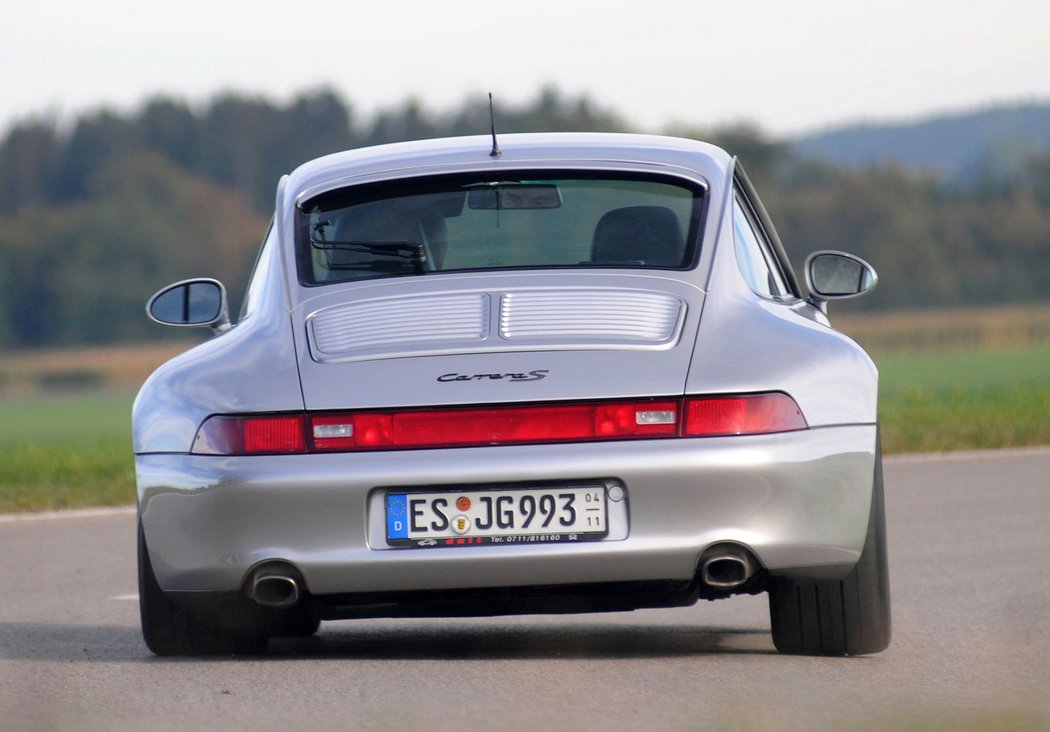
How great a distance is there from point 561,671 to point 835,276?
198cm

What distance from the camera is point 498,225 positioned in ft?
19.4

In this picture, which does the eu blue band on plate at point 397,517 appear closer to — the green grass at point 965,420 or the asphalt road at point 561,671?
the asphalt road at point 561,671

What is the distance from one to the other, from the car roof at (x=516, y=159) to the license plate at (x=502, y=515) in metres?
1.34

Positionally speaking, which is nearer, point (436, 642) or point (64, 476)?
point (436, 642)

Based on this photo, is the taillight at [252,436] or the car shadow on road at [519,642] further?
the car shadow on road at [519,642]

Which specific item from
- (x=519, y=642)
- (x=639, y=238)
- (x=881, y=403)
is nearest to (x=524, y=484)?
(x=639, y=238)

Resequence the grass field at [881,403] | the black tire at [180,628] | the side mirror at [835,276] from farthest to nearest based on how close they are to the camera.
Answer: the grass field at [881,403], the side mirror at [835,276], the black tire at [180,628]

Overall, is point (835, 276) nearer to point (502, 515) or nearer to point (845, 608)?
point (845, 608)

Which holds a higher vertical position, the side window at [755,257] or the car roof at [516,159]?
the car roof at [516,159]

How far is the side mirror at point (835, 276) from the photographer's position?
657cm

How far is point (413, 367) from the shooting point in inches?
204

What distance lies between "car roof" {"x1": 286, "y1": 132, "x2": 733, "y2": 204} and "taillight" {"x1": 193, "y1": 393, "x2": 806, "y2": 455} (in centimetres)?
116

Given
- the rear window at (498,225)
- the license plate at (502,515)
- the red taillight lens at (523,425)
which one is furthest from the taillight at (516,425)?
the rear window at (498,225)

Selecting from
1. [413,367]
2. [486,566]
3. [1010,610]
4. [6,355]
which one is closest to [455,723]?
[486,566]
